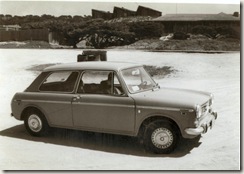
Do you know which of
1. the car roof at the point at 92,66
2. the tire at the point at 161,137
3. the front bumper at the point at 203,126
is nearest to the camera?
the front bumper at the point at 203,126

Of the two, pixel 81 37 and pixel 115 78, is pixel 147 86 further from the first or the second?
pixel 81 37

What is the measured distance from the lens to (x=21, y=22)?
5922 millimetres

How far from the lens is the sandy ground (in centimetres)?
496

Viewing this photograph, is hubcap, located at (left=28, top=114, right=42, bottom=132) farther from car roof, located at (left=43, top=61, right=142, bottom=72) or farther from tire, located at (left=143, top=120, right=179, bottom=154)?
tire, located at (left=143, top=120, right=179, bottom=154)

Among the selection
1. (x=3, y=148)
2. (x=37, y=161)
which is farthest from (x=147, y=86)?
(x=3, y=148)

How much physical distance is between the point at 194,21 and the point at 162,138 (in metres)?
2.34

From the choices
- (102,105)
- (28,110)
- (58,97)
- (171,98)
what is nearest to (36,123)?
(28,110)

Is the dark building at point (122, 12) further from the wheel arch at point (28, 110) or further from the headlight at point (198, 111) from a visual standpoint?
the headlight at point (198, 111)

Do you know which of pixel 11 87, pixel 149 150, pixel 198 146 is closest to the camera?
pixel 149 150

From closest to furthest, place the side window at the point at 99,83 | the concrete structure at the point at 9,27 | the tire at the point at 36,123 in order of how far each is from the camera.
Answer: the side window at the point at 99,83, the tire at the point at 36,123, the concrete structure at the point at 9,27

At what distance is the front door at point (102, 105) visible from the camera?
4.82 meters

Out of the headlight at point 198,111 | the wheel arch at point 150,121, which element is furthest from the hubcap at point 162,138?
the headlight at point 198,111

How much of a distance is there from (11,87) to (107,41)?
6.05ft

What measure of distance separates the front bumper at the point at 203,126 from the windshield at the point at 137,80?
97cm
